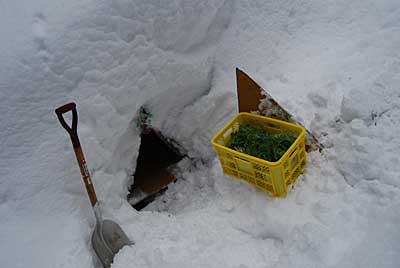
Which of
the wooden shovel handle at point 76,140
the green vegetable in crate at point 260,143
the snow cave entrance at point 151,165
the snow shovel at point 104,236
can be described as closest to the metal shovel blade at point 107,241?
the snow shovel at point 104,236

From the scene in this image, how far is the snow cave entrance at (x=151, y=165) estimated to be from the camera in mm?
2508

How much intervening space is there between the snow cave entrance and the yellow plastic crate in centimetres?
67

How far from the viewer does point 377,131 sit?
71.3 inches

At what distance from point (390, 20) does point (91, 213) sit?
7.11ft

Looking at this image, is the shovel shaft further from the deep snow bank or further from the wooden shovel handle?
the deep snow bank

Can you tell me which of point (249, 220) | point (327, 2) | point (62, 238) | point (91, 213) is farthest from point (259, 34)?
point (62, 238)

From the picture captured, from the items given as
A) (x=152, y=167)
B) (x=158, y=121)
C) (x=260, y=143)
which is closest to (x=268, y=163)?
(x=260, y=143)

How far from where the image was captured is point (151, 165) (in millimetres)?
2818

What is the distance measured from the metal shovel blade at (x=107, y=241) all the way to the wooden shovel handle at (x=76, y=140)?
14 centimetres

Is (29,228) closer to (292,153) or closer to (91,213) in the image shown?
(91,213)

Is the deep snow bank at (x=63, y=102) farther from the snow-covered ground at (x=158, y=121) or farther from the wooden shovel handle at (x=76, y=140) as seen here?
the wooden shovel handle at (x=76, y=140)

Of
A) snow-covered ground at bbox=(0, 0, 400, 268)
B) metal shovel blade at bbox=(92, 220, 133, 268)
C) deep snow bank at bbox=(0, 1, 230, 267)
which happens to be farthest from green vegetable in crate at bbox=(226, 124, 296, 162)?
metal shovel blade at bbox=(92, 220, 133, 268)

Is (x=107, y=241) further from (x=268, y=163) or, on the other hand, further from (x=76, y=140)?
(x=268, y=163)

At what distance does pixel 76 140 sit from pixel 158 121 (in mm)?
855
